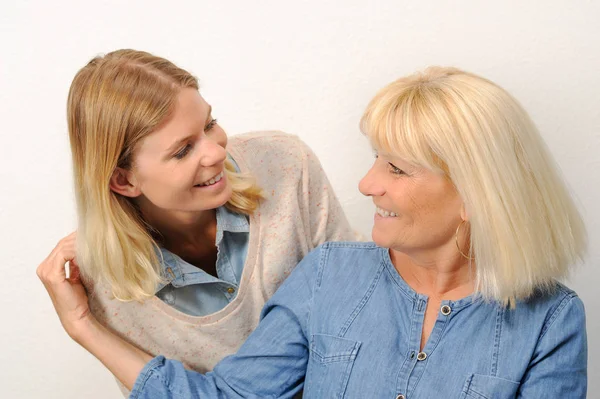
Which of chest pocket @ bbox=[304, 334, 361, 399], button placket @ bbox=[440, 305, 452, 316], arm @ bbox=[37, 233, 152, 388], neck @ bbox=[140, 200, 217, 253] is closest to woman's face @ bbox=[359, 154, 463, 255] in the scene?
button placket @ bbox=[440, 305, 452, 316]

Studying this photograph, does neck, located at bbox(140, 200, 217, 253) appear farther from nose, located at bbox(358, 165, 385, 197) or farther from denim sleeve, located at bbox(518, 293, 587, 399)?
denim sleeve, located at bbox(518, 293, 587, 399)

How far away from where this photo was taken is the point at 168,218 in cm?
209

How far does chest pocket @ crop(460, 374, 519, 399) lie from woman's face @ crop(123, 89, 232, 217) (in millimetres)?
670

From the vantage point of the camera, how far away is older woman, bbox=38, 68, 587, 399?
1.63 m

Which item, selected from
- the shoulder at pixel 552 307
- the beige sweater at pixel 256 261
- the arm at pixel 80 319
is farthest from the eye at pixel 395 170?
the arm at pixel 80 319

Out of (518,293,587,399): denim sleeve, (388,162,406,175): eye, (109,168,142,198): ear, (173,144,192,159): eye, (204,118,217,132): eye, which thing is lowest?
(518,293,587,399): denim sleeve

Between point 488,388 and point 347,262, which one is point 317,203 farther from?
point 488,388

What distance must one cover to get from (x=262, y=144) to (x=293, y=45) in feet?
1.47

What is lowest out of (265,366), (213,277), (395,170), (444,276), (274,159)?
(265,366)

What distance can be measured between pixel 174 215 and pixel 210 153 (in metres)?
0.25

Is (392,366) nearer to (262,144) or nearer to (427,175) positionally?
(427,175)

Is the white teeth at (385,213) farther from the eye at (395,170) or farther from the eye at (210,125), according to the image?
the eye at (210,125)

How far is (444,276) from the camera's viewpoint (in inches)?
70.1

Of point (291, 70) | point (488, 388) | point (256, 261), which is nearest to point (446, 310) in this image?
point (488, 388)
